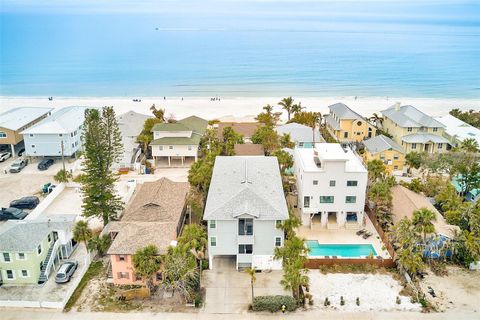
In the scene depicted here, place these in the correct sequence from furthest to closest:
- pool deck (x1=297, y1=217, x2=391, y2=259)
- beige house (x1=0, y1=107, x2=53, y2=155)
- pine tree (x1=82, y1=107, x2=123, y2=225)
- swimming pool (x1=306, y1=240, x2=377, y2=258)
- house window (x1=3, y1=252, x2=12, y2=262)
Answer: beige house (x1=0, y1=107, x2=53, y2=155)
pine tree (x1=82, y1=107, x2=123, y2=225)
pool deck (x1=297, y1=217, x2=391, y2=259)
swimming pool (x1=306, y1=240, x2=377, y2=258)
house window (x1=3, y1=252, x2=12, y2=262)

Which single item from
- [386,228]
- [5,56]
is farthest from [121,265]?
[5,56]

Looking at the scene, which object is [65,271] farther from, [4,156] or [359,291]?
[4,156]

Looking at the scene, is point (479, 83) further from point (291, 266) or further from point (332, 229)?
point (291, 266)

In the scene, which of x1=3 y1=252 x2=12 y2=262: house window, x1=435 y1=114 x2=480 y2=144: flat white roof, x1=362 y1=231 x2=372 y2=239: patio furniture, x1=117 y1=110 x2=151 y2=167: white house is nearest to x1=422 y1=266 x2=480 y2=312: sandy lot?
x1=362 y1=231 x2=372 y2=239: patio furniture

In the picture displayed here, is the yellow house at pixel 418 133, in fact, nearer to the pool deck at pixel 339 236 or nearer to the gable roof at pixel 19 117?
the pool deck at pixel 339 236

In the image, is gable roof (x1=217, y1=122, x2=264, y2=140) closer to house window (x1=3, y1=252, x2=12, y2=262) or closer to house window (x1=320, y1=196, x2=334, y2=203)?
house window (x1=320, y1=196, x2=334, y2=203)

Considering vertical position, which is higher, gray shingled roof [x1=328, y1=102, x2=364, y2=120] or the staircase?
gray shingled roof [x1=328, y1=102, x2=364, y2=120]

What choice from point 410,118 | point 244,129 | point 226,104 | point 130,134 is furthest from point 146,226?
point 226,104
